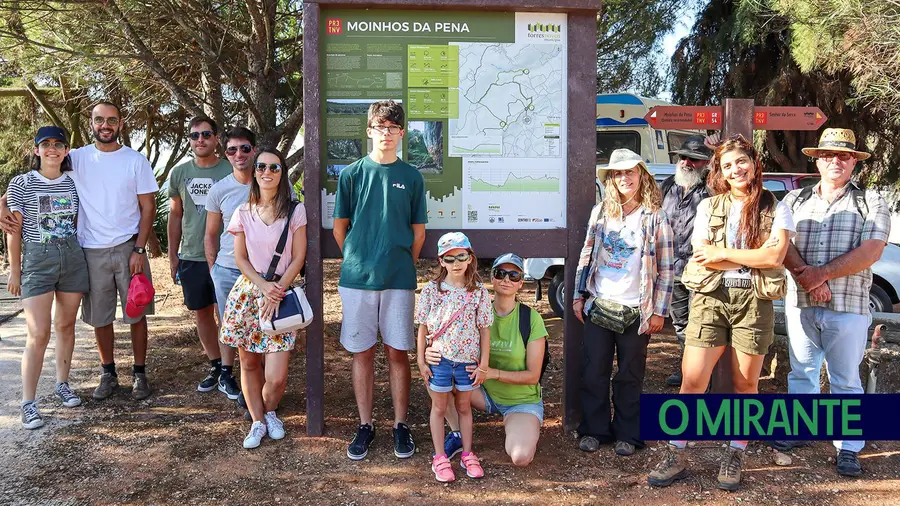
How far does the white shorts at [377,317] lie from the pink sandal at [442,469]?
2.14 ft

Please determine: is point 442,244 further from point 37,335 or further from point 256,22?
point 256,22

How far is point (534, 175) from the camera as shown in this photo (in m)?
4.44

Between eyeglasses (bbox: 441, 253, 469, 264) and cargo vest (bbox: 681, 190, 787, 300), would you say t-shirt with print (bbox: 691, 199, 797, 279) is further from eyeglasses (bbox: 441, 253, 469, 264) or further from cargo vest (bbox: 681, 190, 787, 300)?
eyeglasses (bbox: 441, 253, 469, 264)

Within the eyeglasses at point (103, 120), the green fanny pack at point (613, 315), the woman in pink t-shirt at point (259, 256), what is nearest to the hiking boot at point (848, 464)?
the green fanny pack at point (613, 315)

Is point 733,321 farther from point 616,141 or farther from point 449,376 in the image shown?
point 616,141

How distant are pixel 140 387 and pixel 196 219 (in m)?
1.31

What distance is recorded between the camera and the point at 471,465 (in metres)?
3.86

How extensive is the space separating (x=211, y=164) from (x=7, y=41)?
3.84 meters

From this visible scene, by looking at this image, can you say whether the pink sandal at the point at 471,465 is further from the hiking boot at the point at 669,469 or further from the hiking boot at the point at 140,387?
the hiking boot at the point at 140,387

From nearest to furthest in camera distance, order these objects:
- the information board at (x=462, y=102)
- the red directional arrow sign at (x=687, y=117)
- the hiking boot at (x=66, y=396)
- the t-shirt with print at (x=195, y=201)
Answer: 1. the information board at (x=462, y=102)
2. the hiking boot at (x=66, y=396)
3. the t-shirt with print at (x=195, y=201)
4. the red directional arrow sign at (x=687, y=117)

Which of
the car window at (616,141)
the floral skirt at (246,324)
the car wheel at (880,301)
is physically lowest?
the car wheel at (880,301)

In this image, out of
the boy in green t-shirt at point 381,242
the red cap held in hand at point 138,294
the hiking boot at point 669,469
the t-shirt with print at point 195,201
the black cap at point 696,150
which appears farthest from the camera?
the black cap at point 696,150

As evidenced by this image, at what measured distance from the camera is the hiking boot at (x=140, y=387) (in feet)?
16.9

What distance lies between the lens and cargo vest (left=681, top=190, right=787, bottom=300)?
3.69m
